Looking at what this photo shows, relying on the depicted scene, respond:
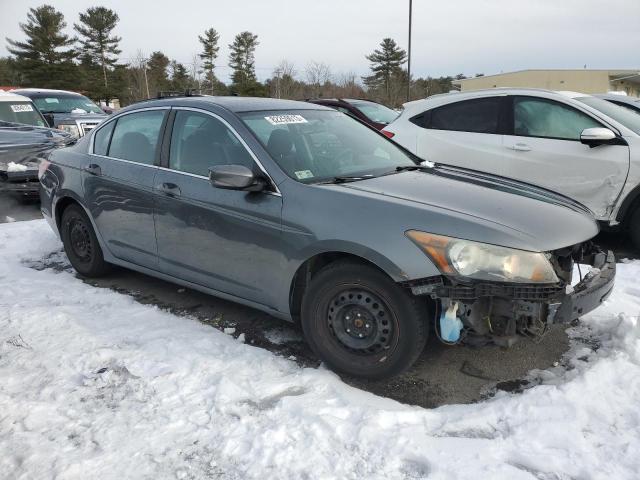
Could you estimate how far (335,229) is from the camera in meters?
3.08

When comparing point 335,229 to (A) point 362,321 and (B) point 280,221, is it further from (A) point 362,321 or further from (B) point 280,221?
(A) point 362,321

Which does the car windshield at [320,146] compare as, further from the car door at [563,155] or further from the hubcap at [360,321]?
the car door at [563,155]

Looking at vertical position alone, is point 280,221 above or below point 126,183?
below

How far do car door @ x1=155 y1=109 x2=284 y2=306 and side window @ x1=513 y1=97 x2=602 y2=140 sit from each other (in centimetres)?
370

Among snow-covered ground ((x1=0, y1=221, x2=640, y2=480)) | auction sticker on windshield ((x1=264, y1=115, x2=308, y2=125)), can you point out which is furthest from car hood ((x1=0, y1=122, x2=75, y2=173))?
auction sticker on windshield ((x1=264, y1=115, x2=308, y2=125))

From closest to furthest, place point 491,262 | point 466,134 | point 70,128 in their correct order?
1. point 491,262
2. point 466,134
3. point 70,128

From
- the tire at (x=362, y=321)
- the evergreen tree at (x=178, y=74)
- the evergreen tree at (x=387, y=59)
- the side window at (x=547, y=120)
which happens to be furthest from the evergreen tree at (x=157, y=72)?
the tire at (x=362, y=321)

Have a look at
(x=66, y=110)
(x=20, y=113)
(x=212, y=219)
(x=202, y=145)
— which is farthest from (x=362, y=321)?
(x=66, y=110)

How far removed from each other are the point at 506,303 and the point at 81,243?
12.8 feet

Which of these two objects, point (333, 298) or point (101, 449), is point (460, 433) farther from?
point (101, 449)

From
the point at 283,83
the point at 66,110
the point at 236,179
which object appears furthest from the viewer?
the point at 283,83

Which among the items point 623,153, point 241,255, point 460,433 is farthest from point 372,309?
point 623,153

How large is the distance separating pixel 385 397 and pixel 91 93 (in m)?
49.8

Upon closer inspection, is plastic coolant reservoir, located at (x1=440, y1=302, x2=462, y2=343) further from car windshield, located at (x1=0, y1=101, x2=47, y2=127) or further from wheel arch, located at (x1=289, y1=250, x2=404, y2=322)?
car windshield, located at (x1=0, y1=101, x2=47, y2=127)
